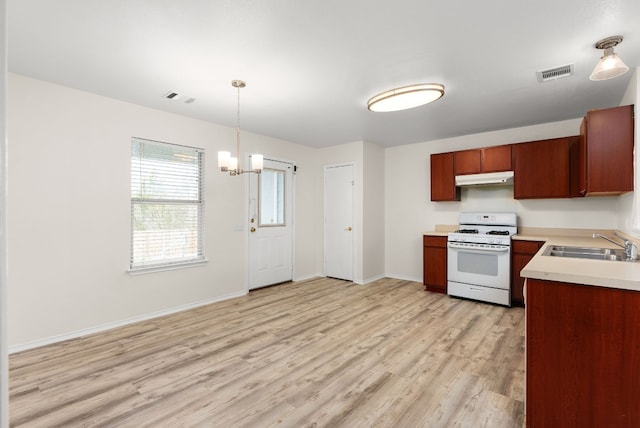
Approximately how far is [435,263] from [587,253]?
2.22 metres

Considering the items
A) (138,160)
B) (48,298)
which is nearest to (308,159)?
(138,160)

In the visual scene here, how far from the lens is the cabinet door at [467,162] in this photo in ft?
14.7

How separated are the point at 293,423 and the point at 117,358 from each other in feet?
5.93

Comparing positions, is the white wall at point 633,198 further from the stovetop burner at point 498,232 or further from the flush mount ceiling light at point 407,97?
the flush mount ceiling light at point 407,97

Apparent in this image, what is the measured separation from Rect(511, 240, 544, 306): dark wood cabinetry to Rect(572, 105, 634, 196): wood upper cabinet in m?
1.39

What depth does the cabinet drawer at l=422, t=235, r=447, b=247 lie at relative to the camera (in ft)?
15.4

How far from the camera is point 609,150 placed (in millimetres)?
2605

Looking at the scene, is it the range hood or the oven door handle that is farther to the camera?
the range hood

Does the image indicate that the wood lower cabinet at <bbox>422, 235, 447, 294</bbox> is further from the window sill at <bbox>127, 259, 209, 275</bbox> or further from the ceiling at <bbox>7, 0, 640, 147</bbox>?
the window sill at <bbox>127, 259, 209, 275</bbox>

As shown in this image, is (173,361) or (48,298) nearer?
(173,361)

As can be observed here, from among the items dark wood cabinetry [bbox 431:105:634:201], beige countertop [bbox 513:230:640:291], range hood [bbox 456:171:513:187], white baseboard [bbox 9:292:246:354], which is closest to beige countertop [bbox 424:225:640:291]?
beige countertop [bbox 513:230:640:291]

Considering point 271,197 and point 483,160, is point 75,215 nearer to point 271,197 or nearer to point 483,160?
point 271,197

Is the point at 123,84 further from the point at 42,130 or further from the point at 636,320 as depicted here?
the point at 636,320

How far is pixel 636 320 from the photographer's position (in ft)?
4.81
